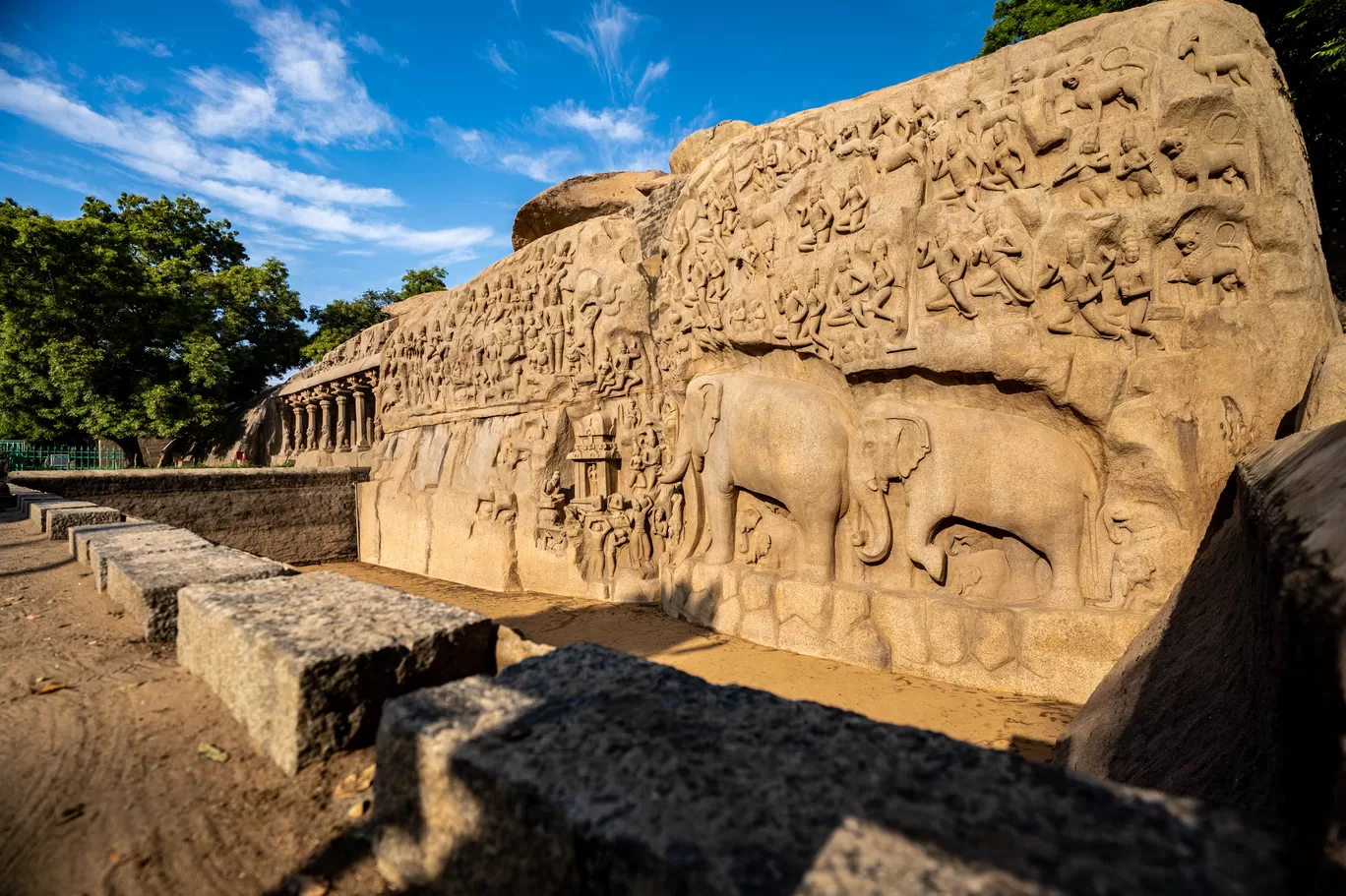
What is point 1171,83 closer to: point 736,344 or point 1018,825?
point 736,344

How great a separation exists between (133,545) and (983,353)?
561 centimetres

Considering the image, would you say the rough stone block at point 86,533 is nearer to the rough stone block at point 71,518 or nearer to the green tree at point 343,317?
the rough stone block at point 71,518

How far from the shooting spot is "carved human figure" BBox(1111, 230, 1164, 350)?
14.4 feet

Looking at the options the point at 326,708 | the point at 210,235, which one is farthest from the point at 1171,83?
the point at 210,235

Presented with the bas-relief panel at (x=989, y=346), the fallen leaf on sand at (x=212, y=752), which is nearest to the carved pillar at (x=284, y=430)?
the bas-relief panel at (x=989, y=346)

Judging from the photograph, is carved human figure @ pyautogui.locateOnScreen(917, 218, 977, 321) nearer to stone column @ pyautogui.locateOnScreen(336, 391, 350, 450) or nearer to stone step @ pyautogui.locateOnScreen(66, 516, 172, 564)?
stone step @ pyautogui.locateOnScreen(66, 516, 172, 564)

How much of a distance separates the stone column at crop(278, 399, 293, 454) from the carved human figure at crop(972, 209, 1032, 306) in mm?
17148

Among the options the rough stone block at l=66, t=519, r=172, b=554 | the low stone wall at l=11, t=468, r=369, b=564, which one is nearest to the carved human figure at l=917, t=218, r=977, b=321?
the rough stone block at l=66, t=519, r=172, b=554

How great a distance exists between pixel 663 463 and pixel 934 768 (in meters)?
6.57

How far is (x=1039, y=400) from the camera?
480cm

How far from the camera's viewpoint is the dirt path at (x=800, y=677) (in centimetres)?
409

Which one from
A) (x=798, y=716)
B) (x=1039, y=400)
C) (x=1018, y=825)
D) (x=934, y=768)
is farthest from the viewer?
(x=1039, y=400)

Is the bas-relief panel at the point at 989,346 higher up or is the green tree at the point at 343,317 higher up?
the green tree at the point at 343,317

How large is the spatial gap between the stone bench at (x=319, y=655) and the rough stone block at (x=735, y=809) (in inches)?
14.2
